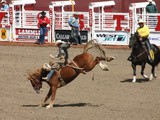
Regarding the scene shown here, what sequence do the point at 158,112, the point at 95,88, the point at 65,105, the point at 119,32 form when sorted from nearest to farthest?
the point at 158,112, the point at 65,105, the point at 95,88, the point at 119,32

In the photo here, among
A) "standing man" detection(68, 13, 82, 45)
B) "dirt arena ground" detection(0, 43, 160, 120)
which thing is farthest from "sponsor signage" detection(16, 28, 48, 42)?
"dirt arena ground" detection(0, 43, 160, 120)

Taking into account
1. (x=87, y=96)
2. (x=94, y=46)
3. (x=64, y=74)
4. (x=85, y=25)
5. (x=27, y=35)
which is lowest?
(x=87, y=96)

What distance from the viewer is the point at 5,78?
24.3 m

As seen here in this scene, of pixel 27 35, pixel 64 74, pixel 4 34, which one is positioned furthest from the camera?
pixel 4 34

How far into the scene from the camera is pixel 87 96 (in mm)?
20828

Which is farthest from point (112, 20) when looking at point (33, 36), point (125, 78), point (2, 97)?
point (2, 97)

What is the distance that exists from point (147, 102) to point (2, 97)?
3929mm

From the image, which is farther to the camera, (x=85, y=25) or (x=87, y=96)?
(x=85, y=25)

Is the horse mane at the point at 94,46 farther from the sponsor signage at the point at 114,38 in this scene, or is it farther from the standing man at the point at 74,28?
the sponsor signage at the point at 114,38

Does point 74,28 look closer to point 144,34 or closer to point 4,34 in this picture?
point 4,34

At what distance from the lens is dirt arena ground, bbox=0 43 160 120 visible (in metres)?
17.8

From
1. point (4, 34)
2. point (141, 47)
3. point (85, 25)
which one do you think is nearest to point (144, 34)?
point (141, 47)

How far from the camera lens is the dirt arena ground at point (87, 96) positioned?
58.2 feet

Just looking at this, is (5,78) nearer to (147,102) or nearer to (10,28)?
(147,102)
